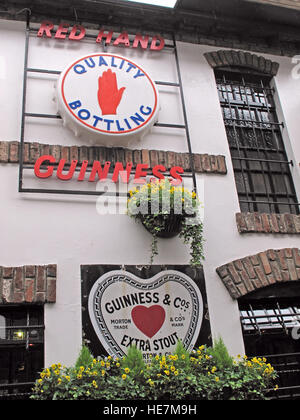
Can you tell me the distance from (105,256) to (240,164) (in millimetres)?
2495

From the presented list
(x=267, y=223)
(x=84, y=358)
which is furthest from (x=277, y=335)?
(x=84, y=358)

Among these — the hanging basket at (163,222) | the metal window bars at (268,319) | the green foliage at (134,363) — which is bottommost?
the green foliage at (134,363)

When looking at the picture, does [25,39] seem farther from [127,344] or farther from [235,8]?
[127,344]

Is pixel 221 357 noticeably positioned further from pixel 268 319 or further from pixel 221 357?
pixel 268 319

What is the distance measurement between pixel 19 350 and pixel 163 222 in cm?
202

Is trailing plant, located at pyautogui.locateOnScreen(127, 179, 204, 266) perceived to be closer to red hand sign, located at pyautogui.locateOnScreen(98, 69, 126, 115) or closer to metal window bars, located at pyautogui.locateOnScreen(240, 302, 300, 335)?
metal window bars, located at pyautogui.locateOnScreen(240, 302, 300, 335)

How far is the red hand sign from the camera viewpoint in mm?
5211

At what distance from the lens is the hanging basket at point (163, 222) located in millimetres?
4469

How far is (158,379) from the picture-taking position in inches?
142

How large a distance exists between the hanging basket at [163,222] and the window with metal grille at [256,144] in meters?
1.34

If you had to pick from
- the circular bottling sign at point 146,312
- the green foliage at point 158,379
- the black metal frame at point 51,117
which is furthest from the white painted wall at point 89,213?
the green foliage at point 158,379

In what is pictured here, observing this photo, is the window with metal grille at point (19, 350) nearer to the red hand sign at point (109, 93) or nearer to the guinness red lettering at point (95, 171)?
the guinness red lettering at point (95, 171)

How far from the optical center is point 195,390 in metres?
3.55

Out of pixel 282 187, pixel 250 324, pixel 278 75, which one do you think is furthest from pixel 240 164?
pixel 250 324
